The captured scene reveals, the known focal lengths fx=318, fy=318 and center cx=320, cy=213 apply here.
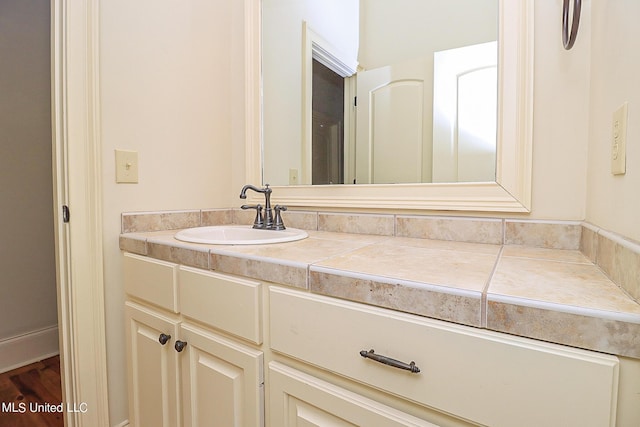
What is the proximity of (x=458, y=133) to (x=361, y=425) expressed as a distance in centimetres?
85

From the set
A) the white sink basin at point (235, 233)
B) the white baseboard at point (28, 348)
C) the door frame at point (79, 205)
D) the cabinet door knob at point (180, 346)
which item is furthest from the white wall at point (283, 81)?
the white baseboard at point (28, 348)

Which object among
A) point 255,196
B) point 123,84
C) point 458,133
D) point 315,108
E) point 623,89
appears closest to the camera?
point 623,89

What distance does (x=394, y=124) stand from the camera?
112 cm

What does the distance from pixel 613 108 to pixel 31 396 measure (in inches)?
93.6

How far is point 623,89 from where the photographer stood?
0.57m

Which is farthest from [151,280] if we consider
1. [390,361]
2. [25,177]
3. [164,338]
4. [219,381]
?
[25,177]

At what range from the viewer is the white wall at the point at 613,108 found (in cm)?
51

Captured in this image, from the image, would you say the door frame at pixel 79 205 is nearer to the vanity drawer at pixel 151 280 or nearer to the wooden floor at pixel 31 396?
the vanity drawer at pixel 151 280

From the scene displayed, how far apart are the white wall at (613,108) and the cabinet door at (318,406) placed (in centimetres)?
50

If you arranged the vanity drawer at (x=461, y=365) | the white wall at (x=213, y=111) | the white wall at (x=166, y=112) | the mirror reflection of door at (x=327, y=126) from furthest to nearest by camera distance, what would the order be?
the mirror reflection of door at (x=327, y=126), the white wall at (x=166, y=112), the white wall at (x=213, y=111), the vanity drawer at (x=461, y=365)

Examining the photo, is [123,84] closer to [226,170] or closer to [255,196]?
[226,170]

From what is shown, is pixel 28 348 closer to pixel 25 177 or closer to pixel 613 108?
pixel 25 177

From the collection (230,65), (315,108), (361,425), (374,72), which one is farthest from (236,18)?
(361,425)

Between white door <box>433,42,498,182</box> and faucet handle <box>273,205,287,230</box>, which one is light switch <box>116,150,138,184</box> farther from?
white door <box>433,42,498,182</box>
